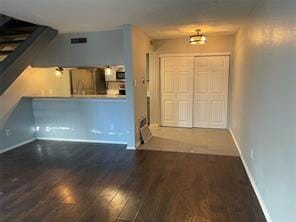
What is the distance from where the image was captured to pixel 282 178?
193cm

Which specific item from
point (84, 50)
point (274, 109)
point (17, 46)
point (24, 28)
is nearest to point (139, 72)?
point (84, 50)

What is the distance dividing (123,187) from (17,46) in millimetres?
3261

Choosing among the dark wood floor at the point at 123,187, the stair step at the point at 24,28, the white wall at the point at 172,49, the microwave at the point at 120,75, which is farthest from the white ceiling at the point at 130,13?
the microwave at the point at 120,75

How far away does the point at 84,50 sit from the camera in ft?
16.6

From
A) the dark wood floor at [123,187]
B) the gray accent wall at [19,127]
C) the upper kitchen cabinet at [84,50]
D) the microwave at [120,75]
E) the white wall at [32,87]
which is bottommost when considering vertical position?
the dark wood floor at [123,187]

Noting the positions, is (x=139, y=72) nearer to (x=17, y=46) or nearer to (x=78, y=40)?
(x=78, y=40)

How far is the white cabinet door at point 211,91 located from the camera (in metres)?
6.19

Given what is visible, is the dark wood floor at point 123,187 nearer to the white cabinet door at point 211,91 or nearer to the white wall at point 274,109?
the white wall at point 274,109

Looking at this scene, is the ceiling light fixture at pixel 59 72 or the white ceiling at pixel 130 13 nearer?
the white ceiling at pixel 130 13

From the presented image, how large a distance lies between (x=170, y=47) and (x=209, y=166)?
369 cm

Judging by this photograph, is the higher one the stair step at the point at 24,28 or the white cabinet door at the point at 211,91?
the stair step at the point at 24,28

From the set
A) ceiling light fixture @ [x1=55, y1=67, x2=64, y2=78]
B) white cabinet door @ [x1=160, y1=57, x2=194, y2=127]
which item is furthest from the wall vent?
white cabinet door @ [x1=160, y1=57, x2=194, y2=127]

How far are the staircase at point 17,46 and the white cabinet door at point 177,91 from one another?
3.08m

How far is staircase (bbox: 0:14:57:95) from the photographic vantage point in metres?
3.96
